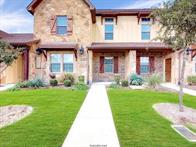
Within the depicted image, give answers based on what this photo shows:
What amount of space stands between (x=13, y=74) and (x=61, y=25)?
5562 mm

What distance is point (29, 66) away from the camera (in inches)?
1006

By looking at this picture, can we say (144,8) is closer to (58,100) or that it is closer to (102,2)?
(102,2)

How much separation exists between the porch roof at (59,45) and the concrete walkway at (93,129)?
40.7ft

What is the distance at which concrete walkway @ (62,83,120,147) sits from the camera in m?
7.37

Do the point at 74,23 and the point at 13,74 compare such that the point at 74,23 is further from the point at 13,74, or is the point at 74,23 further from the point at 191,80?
the point at 191,80

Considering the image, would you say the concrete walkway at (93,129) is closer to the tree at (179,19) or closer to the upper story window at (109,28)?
the tree at (179,19)

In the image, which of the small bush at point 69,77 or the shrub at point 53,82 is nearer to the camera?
the shrub at point 53,82

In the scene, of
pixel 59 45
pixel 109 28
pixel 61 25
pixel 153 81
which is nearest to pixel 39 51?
pixel 59 45

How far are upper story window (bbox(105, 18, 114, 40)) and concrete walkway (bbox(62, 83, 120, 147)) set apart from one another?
1636cm

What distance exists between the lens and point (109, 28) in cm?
2828

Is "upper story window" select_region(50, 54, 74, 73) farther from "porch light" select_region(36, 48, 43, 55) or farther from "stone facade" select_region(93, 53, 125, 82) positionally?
"stone facade" select_region(93, 53, 125, 82)

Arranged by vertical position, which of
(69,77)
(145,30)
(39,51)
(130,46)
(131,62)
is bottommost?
(69,77)

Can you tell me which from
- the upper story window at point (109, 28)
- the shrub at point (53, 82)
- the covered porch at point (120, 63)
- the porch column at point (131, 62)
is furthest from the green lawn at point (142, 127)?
the upper story window at point (109, 28)

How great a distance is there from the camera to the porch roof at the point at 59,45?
24328 mm
